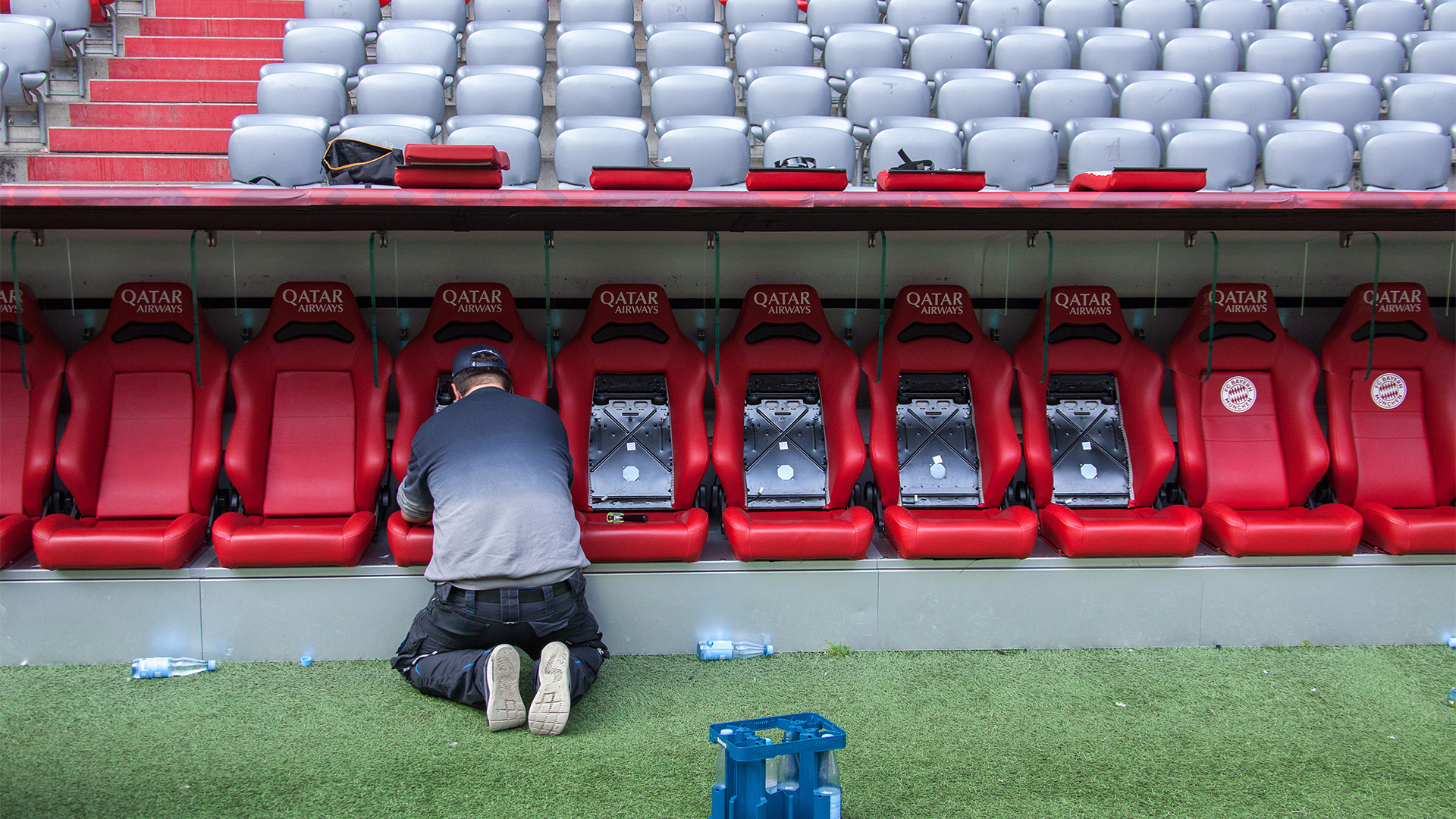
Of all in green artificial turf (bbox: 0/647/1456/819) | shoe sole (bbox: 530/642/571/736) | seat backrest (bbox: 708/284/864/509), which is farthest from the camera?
seat backrest (bbox: 708/284/864/509)

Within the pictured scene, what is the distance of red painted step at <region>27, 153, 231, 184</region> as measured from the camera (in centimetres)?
435

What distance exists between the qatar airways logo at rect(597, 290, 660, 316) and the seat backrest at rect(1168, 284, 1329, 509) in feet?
6.34

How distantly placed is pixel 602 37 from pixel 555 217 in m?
2.66

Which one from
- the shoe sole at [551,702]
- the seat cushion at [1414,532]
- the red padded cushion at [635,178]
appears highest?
the red padded cushion at [635,178]

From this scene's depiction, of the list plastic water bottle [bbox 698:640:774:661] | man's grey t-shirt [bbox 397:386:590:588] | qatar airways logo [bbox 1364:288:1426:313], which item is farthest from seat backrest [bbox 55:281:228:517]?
qatar airways logo [bbox 1364:288:1426:313]

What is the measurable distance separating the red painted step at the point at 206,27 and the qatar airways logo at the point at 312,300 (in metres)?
3.46

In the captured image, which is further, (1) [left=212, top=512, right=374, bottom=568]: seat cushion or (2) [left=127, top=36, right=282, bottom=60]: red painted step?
(2) [left=127, top=36, right=282, bottom=60]: red painted step

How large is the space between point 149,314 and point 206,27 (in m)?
3.46

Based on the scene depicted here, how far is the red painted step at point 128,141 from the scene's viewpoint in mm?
4613

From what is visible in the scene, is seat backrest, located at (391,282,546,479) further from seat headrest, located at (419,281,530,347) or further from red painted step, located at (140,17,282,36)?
red painted step, located at (140,17,282,36)

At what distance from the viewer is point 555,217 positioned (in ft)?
9.32

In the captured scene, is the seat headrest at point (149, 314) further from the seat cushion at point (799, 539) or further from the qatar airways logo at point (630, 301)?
the seat cushion at point (799, 539)

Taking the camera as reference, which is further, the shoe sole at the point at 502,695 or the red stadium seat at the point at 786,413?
the red stadium seat at the point at 786,413

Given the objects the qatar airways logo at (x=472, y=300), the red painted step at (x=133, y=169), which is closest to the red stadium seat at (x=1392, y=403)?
the qatar airways logo at (x=472, y=300)
